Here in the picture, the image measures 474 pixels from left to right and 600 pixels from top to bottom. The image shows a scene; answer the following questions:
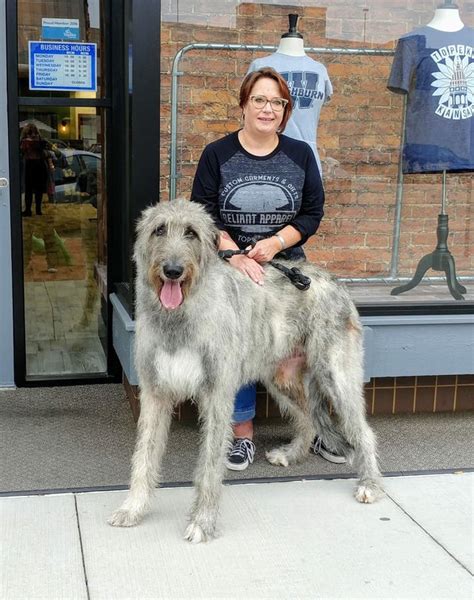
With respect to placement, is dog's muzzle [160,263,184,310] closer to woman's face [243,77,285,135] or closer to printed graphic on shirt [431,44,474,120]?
woman's face [243,77,285,135]

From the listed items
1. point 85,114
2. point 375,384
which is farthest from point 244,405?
point 85,114

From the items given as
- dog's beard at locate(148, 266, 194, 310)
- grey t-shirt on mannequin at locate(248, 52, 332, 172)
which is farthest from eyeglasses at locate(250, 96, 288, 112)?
dog's beard at locate(148, 266, 194, 310)

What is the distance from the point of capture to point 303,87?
208 inches

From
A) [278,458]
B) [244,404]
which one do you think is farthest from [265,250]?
[278,458]

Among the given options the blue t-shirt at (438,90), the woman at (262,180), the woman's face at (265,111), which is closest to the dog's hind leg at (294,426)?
the woman at (262,180)

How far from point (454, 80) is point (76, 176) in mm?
2679

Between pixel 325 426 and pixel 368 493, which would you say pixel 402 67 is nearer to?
pixel 325 426

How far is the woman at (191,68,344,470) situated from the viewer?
425cm

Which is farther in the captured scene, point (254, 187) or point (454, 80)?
point (454, 80)

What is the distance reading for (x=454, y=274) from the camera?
557cm

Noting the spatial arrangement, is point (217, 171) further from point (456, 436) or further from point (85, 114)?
point (456, 436)

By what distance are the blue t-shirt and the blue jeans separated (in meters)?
2.07

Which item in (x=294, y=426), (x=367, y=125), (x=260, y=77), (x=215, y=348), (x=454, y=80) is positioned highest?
(x=454, y=80)

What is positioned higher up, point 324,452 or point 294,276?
point 294,276
